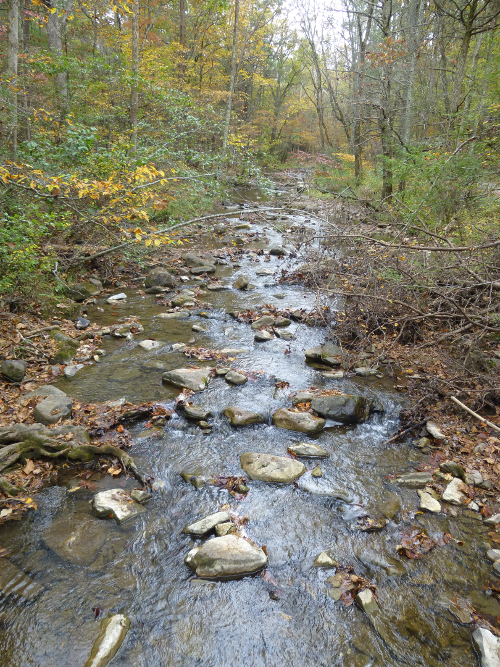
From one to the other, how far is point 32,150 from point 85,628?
7.90m

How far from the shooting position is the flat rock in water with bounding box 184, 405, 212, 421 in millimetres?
4992

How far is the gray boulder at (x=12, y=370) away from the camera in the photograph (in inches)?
203

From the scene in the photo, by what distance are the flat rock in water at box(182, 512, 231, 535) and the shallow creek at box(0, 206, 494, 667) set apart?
0.11 meters

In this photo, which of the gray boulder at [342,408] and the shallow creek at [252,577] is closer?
the shallow creek at [252,577]

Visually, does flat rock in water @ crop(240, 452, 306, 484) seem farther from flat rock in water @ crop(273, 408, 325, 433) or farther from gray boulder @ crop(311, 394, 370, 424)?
gray boulder @ crop(311, 394, 370, 424)

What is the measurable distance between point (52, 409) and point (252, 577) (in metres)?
3.11

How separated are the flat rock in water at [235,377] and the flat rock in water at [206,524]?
2480 mm

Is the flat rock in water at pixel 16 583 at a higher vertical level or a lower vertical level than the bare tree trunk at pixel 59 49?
lower

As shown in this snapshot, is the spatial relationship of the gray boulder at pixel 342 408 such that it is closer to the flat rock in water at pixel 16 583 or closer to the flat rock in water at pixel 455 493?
the flat rock in water at pixel 455 493

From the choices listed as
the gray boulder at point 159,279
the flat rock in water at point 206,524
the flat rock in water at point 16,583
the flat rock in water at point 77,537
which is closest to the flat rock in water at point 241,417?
the flat rock in water at point 206,524

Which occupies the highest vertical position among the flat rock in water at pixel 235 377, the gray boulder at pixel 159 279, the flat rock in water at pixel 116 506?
the gray boulder at pixel 159 279

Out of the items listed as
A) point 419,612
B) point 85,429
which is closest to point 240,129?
point 85,429

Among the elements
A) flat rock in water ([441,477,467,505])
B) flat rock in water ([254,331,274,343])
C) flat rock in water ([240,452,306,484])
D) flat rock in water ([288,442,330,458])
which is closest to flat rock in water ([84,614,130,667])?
flat rock in water ([240,452,306,484])

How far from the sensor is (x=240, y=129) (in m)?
27.1
